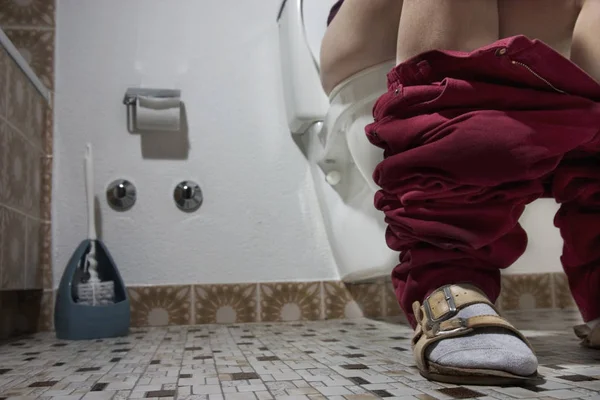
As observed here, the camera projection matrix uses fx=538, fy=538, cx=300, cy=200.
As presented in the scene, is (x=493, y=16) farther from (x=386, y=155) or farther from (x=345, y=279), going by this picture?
(x=345, y=279)

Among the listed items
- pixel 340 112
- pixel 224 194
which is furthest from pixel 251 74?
pixel 340 112

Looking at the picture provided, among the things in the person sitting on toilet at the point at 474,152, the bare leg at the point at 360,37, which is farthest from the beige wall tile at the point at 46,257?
the person sitting on toilet at the point at 474,152

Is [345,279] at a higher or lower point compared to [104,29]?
lower

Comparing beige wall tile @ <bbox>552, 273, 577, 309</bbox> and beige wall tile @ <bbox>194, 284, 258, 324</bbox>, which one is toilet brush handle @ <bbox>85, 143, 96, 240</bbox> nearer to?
beige wall tile @ <bbox>194, 284, 258, 324</bbox>

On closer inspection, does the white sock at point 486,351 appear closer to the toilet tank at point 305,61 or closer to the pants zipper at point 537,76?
the pants zipper at point 537,76

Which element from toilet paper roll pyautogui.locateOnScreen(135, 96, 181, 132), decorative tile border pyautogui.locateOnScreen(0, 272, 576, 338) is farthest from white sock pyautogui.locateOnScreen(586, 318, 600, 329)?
toilet paper roll pyautogui.locateOnScreen(135, 96, 181, 132)

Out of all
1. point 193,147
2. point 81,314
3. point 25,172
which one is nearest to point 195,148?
point 193,147

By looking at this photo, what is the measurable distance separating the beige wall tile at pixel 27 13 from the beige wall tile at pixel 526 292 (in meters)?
1.48

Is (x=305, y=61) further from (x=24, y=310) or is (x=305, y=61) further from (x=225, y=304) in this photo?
(x=24, y=310)

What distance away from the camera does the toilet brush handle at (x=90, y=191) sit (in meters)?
1.35

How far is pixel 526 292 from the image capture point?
1.59m

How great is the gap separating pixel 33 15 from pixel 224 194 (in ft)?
2.33

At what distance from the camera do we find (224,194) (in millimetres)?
1501

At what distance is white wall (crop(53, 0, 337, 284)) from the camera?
144cm
